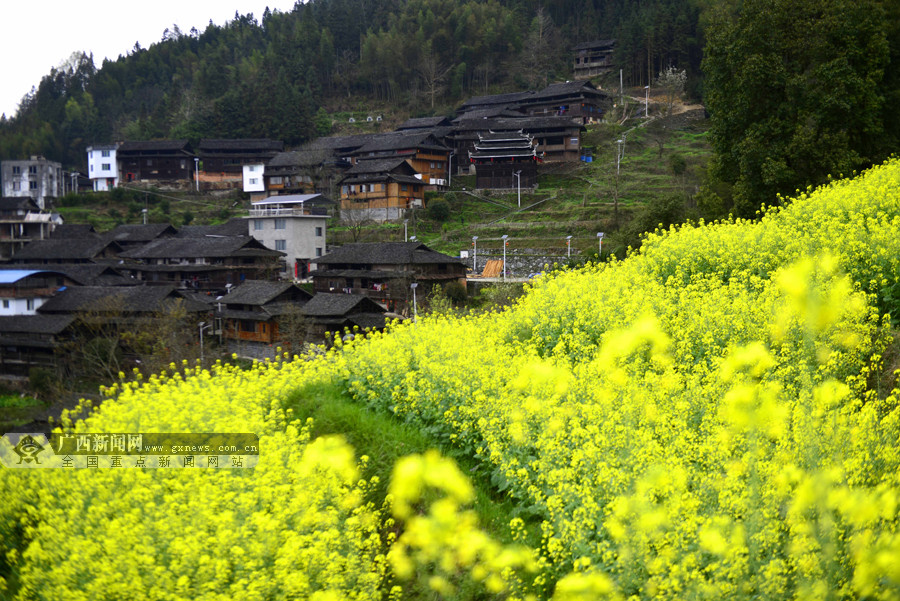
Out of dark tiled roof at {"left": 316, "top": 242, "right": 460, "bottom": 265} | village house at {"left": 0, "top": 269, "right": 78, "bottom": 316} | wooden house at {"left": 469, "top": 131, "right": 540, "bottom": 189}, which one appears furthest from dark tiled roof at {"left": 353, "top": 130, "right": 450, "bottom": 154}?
village house at {"left": 0, "top": 269, "right": 78, "bottom": 316}

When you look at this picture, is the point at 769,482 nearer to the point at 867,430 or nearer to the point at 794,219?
the point at 867,430

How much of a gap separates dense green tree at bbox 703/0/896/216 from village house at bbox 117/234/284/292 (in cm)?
2556

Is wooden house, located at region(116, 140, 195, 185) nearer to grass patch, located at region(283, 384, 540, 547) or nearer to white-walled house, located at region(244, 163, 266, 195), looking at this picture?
white-walled house, located at region(244, 163, 266, 195)

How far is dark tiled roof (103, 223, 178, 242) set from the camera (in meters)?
39.7

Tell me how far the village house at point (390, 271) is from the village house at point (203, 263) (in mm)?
4772

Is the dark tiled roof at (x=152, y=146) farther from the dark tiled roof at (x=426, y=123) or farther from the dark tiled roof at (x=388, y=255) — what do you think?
the dark tiled roof at (x=388, y=255)

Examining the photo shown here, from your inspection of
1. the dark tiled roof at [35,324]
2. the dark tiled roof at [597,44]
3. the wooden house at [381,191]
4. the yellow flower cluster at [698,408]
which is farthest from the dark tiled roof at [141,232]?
the dark tiled roof at [597,44]

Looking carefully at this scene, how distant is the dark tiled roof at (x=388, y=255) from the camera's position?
29578mm

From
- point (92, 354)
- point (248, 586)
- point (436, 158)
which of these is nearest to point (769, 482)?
point (248, 586)

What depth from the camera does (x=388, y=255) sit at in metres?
30.2

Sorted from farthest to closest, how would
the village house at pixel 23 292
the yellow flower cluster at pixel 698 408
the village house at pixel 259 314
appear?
1. the village house at pixel 23 292
2. the village house at pixel 259 314
3. the yellow flower cluster at pixel 698 408

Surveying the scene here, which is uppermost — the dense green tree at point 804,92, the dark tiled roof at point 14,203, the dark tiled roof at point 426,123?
the dark tiled roof at point 426,123

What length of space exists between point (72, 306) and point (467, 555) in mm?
28125

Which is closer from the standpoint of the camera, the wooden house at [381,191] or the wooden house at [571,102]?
the wooden house at [381,191]
